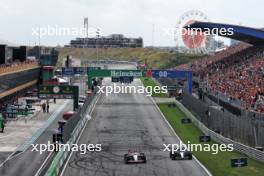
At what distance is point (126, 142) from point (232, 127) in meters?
7.79

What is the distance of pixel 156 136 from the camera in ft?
153

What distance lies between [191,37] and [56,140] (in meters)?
79.6

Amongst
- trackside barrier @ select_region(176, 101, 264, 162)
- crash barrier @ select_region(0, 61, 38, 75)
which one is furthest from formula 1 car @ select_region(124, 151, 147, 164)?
crash barrier @ select_region(0, 61, 38, 75)

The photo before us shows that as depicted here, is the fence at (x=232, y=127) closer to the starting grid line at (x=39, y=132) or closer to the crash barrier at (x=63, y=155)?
the crash barrier at (x=63, y=155)

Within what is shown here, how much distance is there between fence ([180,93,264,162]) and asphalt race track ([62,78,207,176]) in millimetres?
2963

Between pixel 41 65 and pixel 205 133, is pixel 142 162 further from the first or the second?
pixel 41 65

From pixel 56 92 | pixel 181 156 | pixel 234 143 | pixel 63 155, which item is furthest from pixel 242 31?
pixel 63 155

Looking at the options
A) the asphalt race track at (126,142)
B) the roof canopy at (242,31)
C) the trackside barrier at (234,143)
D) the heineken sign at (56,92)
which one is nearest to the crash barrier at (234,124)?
the trackside barrier at (234,143)

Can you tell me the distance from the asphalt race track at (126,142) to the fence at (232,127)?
2.96 m

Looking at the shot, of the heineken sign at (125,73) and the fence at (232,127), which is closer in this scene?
the fence at (232,127)

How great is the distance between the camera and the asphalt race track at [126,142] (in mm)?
32062

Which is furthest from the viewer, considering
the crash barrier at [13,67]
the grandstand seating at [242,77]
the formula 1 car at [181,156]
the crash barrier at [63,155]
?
the crash barrier at [13,67]

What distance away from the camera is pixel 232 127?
40.0 m

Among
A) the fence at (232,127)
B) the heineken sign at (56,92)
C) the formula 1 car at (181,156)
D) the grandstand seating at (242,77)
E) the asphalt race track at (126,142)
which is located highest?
the grandstand seating at (242,77)
